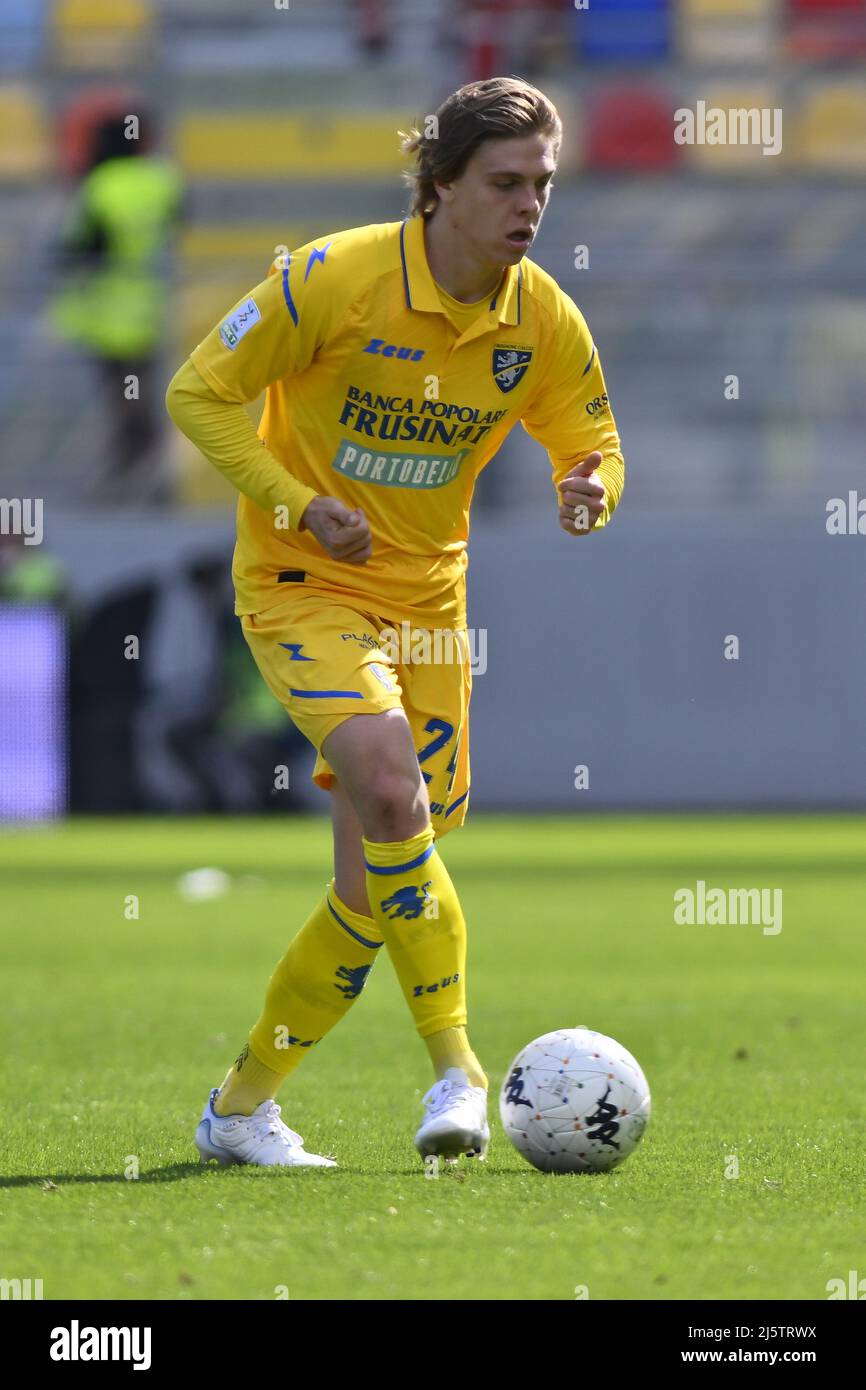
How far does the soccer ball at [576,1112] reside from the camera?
15.2ft

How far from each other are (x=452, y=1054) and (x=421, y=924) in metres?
0.28

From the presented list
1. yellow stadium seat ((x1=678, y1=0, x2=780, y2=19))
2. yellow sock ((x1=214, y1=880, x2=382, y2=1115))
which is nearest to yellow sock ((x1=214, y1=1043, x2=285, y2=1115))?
yellow sock ((x1=214, y1=880, x2=382, y2=1115))

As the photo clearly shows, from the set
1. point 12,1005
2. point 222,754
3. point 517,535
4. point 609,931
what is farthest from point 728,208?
point 12,1005

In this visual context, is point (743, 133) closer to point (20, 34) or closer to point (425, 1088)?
point (20, 34)

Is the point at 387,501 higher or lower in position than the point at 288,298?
lower

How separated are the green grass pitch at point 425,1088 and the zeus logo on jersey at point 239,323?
5.64 ft

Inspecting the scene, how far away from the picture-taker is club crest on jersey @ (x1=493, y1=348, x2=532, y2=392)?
493 cm

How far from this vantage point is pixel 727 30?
2358cm

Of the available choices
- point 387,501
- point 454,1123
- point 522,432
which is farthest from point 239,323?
point 522,432

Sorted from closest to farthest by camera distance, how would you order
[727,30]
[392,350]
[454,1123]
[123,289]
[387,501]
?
[454,1123], [392,350], [387,501], [123,289], [727,30]

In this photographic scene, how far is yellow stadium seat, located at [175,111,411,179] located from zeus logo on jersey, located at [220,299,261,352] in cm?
1773

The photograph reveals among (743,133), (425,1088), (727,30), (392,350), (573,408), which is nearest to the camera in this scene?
(392,350)

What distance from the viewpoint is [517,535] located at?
19500 millimetres

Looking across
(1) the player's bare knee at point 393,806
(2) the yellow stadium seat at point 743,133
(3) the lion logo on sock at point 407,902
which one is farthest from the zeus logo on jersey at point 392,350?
(2) the yellow stadium seat at point 743,133
